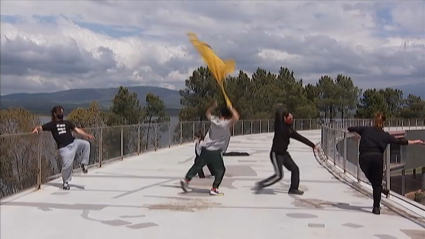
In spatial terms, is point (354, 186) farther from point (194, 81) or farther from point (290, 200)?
point (194, 81)

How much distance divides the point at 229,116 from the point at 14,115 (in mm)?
15057

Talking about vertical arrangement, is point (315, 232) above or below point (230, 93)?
below

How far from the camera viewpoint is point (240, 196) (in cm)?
1105

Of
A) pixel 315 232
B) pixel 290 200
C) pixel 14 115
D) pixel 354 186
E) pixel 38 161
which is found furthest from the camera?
pixel 14 115

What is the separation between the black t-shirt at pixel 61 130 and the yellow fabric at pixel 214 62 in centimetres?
292

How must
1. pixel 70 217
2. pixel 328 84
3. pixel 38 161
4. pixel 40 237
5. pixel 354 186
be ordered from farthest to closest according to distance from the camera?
1. pixel 328 84
2. pixel 354 186
3. pixel 38 161
4. pixel 70 217
5. pixel 40 237

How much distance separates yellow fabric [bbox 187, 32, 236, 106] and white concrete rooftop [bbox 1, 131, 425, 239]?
2139 millimetres

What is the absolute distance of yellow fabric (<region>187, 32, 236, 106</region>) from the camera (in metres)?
10.8

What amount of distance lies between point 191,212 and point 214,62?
9.90ft

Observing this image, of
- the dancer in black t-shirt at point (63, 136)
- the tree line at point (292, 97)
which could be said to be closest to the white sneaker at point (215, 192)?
the dancer in black t-shirt at point (63, 136)

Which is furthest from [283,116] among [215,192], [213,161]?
[215,192]

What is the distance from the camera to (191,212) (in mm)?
9211

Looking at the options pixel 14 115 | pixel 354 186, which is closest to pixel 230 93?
pixel 14 115

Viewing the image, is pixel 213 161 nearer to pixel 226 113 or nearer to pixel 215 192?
pixel 215 192
